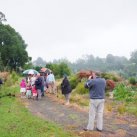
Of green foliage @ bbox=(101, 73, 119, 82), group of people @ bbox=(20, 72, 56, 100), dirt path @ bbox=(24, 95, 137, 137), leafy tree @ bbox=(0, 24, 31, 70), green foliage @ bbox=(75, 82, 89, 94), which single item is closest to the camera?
dirt path @ bbox=(24, 95, 137, 137)

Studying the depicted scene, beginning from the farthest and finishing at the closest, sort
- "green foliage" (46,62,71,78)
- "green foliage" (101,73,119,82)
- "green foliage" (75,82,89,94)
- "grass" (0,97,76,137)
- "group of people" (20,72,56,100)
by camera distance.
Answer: "green foliage" (46,62,71,78)
"green foliage" (101,73,119,82)
"green foliage" (75,82,89,94)
"group of people" (20,72,56,100)
"grass" (0,97,76,137)

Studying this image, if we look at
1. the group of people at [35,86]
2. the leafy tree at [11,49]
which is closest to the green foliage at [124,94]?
the group of people at [35,86]

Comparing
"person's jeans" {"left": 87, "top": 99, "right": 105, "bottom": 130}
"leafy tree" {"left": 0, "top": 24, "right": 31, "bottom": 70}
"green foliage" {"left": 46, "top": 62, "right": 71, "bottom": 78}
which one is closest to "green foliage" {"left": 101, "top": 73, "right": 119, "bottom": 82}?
"person's jeans" {"left": 87, "top": 99, "right": 105, "bottom": 130}

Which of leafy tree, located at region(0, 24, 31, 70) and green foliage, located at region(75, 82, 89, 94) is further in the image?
leafy tree, located at region(0, 24, 31, 70)

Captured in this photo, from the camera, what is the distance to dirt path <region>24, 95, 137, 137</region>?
569 inches

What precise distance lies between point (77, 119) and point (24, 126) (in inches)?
111

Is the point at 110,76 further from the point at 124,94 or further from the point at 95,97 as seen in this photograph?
the point at 95,97

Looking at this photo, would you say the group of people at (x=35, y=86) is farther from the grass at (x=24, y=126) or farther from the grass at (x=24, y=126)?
the grass at (x=24, y=126)

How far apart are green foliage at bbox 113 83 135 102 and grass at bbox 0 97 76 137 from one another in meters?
9.02

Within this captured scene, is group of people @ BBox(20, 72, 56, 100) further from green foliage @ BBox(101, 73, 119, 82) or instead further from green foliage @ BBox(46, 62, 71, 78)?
green foliage @ BBox(46, 62, 71, 78)

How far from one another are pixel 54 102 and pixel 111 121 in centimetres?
724

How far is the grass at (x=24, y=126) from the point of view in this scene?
13.9 m

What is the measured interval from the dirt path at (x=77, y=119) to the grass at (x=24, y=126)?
2.03 ft

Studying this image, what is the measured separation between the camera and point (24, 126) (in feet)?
49.8
